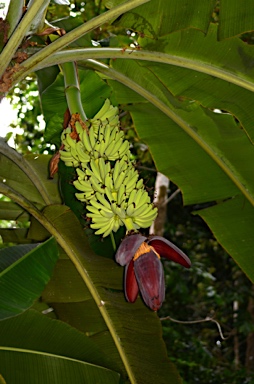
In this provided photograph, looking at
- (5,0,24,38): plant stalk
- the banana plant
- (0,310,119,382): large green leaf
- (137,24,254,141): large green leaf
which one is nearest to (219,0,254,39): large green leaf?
the banana plant

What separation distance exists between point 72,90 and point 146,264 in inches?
17.2

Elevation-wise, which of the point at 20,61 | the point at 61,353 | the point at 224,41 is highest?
the point at 224,41

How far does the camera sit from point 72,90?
3.58 feet

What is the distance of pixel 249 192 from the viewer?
4.49 feet

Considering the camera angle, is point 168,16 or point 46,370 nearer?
point 46,370

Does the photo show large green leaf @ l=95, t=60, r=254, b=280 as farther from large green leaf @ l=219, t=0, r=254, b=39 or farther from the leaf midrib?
large green leaf @ l=219, t=0, r=254, b=39

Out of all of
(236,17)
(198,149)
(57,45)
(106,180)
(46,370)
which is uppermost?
(236,17)

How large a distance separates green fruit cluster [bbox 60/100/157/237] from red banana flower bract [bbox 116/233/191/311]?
0.16 ft

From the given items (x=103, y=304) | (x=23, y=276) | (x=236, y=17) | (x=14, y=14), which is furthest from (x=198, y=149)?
(x=23, y=276)

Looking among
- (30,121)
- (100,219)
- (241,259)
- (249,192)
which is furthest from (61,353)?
(30,121)

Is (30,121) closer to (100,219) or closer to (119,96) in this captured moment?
(119,96)

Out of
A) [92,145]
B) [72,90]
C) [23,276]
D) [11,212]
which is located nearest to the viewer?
[23,276]

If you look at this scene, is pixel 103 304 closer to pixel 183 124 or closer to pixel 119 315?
pixel 119 315

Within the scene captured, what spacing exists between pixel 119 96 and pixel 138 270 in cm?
70
